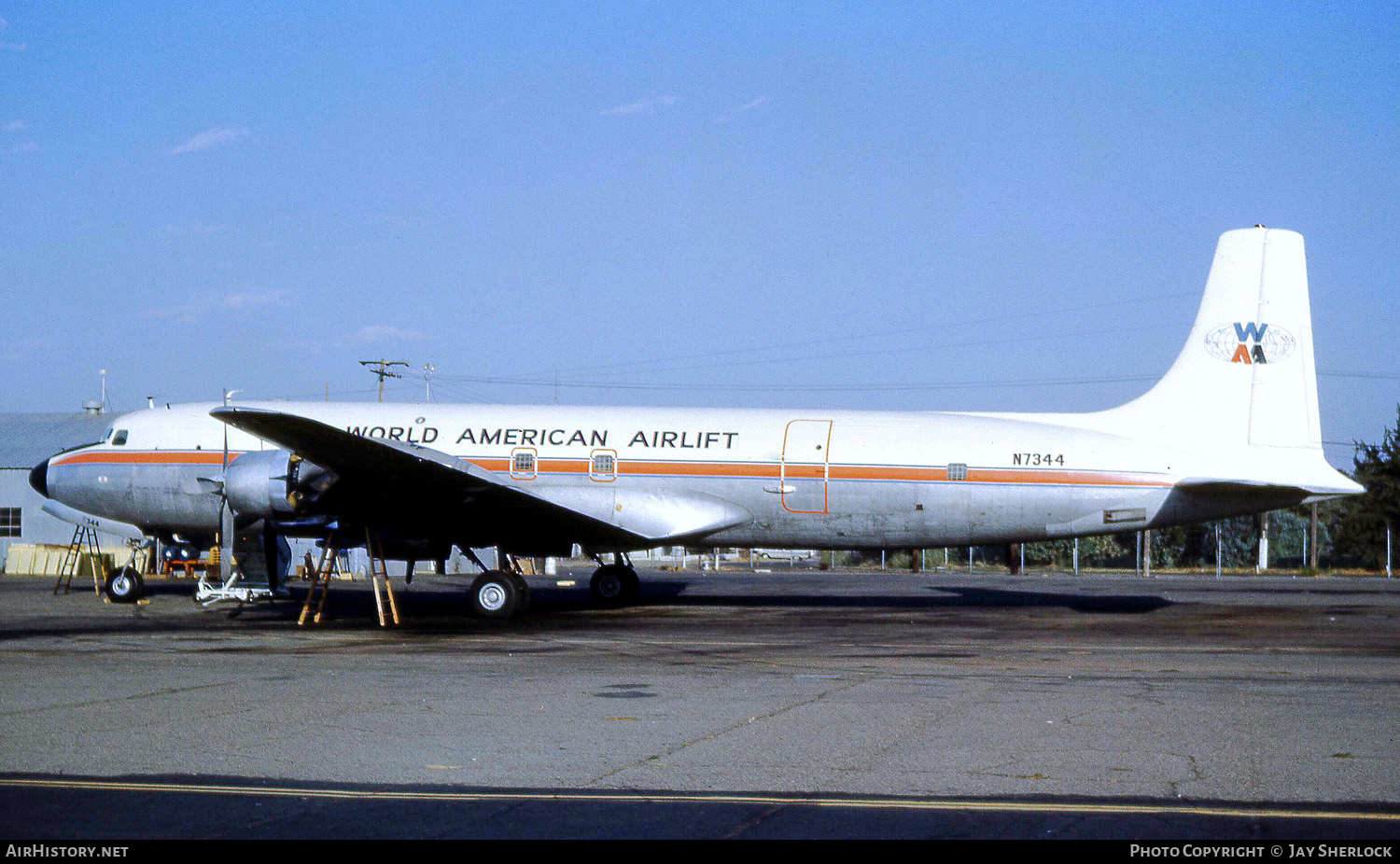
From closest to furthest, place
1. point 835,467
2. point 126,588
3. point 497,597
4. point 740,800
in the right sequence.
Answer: point 740,800
point 497,597
point 835,467
point 126,588

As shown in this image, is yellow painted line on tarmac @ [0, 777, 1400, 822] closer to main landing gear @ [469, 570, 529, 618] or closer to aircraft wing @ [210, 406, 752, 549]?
aircraft wing @ [210, 406, 752, 549]

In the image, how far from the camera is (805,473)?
72.1ft

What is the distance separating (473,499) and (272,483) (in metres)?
3.35

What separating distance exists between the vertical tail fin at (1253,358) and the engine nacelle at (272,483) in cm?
1521

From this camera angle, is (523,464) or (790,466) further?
Answer: (523,464)

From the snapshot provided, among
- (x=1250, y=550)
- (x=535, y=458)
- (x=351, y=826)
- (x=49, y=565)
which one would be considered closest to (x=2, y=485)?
(x=49, y=565)

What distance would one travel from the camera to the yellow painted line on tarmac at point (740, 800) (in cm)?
649

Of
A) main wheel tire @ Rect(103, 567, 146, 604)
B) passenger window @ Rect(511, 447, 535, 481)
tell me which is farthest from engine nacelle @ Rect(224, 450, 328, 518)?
main wheel tire @ Rect(103, 567, 146, 604)

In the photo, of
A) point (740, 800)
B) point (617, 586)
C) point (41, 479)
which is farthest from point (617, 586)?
point (740, 800)

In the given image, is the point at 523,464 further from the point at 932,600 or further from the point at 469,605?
the point at 932,600

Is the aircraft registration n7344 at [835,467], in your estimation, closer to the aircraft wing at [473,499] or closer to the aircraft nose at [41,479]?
the aircraft wing at [473,499]

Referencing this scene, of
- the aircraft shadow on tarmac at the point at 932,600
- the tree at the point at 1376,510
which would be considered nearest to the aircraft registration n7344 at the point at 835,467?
the aircraft shadow on tarmac at the point at 932,600

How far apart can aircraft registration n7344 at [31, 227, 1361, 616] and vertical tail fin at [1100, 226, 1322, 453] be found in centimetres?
3

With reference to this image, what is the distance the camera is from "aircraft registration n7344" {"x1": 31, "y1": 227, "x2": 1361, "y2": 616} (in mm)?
20531
